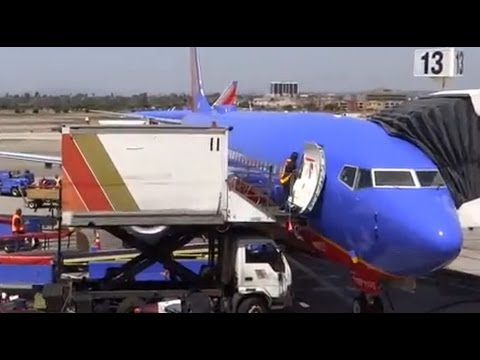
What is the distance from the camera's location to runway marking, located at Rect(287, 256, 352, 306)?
16895mm

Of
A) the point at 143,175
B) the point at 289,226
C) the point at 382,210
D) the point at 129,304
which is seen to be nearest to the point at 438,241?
the point at 382,210

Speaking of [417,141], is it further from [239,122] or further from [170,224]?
[239,122]

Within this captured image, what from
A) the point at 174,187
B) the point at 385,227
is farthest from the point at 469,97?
the point at 174,187

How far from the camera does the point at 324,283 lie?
1852 centimetres

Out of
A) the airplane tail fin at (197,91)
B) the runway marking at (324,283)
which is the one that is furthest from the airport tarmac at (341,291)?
the airplane tail fin at (197,91)

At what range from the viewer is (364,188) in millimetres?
12672

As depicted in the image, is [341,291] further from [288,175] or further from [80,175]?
[80,175]

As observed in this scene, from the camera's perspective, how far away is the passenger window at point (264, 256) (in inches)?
549

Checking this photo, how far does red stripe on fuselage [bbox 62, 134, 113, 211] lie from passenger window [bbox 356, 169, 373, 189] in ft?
14.1

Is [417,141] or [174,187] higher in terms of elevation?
[417,141]

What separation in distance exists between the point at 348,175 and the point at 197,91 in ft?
78.8

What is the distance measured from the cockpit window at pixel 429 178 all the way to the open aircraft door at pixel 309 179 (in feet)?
6.13
